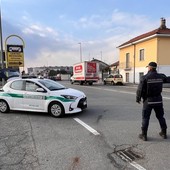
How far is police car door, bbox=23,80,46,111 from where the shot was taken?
827cm

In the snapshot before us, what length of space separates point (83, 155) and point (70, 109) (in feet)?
11.9

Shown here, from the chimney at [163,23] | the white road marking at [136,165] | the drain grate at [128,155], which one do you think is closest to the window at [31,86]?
the drain grate at [128,155]

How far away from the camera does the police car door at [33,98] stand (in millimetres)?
8266

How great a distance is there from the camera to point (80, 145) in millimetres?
4984

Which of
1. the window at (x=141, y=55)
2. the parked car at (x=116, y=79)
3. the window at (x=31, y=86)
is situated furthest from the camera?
the window at (x=141, y=55)

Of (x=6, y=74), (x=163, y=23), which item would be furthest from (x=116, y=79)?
(x=6, y=74)

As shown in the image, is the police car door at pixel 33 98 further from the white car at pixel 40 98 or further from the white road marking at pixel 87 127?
the white road marking at pixel 87 127

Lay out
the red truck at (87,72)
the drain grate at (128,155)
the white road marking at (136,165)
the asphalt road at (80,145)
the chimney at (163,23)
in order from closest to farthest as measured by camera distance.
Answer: the white road marking at (136,165)
the asphalt road at (80,145)
the drain grate at (128,155)
the red truck at (87,72)
the chimney at (163,23)

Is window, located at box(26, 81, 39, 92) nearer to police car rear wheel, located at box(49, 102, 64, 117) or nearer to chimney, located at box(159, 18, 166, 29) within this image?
police car rear wheel, located at box(49, 102, 64, 117)

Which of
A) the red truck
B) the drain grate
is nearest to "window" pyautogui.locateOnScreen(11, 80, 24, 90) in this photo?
the drain grate

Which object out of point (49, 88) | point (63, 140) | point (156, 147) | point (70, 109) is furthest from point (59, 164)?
point (49, 88)

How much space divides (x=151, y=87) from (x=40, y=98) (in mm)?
4616

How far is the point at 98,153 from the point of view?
449 cm

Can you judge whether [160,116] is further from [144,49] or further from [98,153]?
[144,49]
